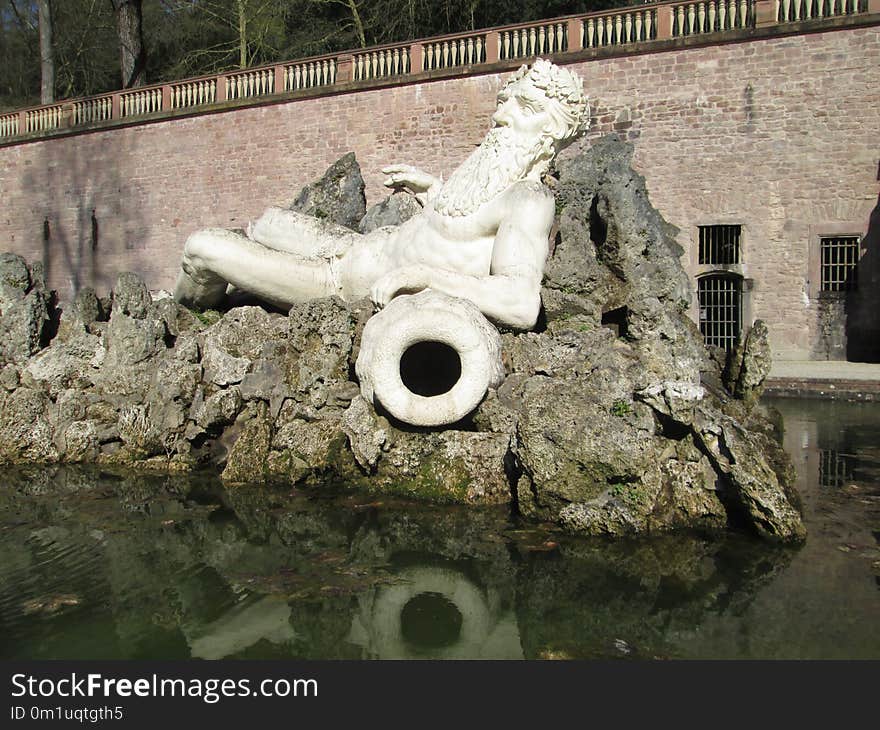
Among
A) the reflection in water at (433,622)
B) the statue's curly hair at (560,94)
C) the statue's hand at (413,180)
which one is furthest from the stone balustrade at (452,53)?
the reflection in water at (433,622)

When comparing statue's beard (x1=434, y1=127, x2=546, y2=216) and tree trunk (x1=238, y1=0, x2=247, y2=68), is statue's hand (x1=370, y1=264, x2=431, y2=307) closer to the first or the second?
statue's beard (x1=434, y1=127, x2=546, y2=216)

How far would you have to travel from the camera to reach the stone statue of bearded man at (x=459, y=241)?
4.74m

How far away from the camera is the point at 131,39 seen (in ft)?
67.6

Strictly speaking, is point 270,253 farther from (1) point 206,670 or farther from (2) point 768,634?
(2) point 768,634

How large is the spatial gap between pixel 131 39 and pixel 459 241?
18.7 metres

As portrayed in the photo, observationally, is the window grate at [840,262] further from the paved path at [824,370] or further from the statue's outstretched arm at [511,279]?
the statue's outstretched arm at [511,279]

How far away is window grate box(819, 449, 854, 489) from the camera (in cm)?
502

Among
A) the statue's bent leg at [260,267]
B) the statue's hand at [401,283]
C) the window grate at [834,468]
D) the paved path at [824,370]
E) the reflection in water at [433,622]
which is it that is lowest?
the reflection in water at [433,622]

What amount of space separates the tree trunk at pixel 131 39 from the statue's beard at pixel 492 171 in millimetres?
18181

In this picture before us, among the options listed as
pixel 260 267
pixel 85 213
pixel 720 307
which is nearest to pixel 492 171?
pixel 260 267

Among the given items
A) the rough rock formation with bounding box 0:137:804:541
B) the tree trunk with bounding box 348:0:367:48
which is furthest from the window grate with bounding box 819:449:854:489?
the tree trunk with bounding box 348:0:367:48

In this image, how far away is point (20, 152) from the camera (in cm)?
2250

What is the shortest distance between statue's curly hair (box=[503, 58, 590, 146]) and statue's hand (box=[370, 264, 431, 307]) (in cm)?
117

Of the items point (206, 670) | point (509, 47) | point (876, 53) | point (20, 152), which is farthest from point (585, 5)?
point (206, 670)
